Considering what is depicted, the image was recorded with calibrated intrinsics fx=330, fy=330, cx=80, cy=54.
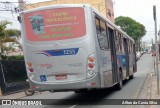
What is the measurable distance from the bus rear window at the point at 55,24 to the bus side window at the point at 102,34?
0.94 m

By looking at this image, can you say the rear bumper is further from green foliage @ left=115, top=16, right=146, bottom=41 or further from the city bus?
green foliage @ left=115, top=16, right=146, bottom=41

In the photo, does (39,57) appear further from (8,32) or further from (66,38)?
(8,32)

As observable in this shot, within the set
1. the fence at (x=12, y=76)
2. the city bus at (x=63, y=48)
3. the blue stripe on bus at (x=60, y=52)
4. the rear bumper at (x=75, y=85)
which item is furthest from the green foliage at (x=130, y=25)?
the rear bumper at (x=75, y=85)

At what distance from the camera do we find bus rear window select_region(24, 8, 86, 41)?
35.6 feet

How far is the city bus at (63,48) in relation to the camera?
10719 millimetres

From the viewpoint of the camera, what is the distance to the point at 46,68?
11.1 metres

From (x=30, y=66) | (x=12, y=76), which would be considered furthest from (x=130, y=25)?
(x=30, y=66)

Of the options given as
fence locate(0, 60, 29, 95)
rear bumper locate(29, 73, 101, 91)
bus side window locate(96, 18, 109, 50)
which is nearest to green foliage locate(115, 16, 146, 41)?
fence locate(0, 60, 29, 95)

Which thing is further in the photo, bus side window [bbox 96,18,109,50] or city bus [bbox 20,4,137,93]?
bus side window [bbox 96,18,109,50]

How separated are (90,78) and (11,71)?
11.0 meters

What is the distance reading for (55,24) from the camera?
11.0 meters

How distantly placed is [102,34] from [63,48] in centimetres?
198

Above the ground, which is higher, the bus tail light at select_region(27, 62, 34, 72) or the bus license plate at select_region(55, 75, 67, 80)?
the bus tail light at select_region(27, 62, 34, 72)

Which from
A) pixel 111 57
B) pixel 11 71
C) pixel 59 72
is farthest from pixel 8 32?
pixel 59 72
